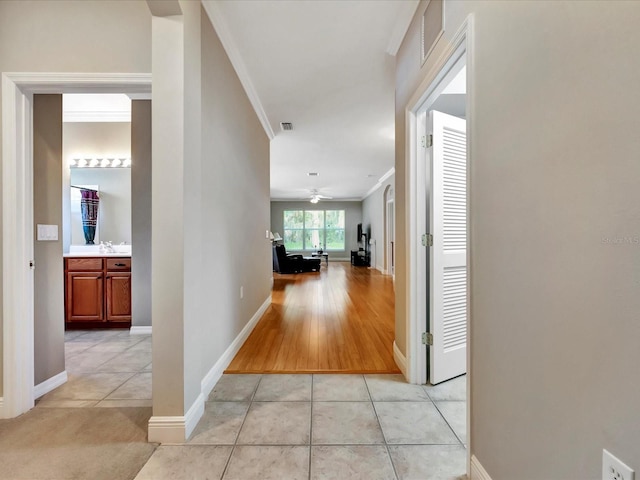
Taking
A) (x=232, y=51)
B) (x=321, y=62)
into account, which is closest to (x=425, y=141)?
(x=321, y=62)

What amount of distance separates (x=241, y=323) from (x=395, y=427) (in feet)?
5.56

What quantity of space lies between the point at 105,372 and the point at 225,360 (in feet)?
3.22

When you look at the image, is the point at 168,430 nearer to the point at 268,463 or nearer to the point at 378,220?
the point at 268,463

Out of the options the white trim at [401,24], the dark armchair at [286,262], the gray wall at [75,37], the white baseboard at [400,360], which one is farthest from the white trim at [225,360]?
the dark armchair at [286,262]

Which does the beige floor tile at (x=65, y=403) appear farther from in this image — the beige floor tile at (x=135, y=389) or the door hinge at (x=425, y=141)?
the door hinge at (x=425, y=141)

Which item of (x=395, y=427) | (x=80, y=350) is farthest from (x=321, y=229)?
(x=395, y=427)

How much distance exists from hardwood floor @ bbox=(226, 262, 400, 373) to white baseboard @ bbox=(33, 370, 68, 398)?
1.21 metres

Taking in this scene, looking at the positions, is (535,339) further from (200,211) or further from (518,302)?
(200,211)

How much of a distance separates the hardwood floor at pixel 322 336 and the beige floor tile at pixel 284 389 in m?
0.09

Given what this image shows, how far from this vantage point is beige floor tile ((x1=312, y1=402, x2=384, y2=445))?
1444 millimetres

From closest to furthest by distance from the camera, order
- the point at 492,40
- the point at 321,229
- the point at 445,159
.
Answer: the point at 492,40 → the point at 445,159 → the point at 321,229

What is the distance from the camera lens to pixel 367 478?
121 cm

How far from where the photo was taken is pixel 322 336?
9.52ft

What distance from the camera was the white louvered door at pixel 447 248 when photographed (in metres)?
1.93
